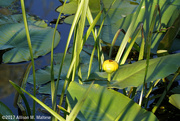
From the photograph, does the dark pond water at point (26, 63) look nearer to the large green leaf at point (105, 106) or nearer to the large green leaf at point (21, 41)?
the large green leaf at point (21, 41)

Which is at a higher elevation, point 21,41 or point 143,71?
point 143,71

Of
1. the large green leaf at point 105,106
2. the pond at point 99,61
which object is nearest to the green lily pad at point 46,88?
the pond at point 99,61

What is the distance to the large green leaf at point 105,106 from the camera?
0.71m

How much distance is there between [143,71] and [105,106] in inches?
6.7

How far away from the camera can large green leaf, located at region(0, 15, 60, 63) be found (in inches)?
52.4

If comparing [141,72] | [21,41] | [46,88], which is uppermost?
[141,72]

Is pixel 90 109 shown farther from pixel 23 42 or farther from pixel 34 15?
pixel 34 15

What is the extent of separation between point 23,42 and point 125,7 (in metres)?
0.93

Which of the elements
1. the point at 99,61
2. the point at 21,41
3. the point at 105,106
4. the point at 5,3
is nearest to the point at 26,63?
the point at 21,41

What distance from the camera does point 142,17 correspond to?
1490 millimetres

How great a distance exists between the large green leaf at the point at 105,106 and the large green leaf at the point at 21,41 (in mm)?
656

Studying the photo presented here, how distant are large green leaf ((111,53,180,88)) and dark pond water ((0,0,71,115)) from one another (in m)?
0.46

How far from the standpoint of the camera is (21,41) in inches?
56.1

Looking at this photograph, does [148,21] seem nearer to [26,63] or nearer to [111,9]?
[111,9]
